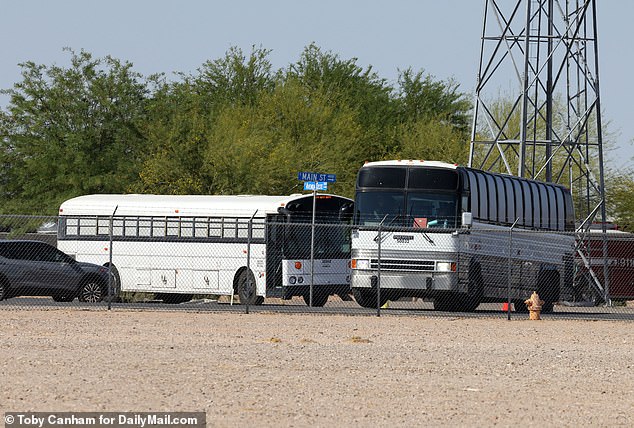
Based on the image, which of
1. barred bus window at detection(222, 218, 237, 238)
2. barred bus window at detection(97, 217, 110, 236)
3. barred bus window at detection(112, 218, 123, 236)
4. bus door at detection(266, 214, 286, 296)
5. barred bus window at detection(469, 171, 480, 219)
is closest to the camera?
barred bus window at detection(469, 171, 480, 219)

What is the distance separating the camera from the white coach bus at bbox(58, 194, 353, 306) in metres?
36.1

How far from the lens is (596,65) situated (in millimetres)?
42344

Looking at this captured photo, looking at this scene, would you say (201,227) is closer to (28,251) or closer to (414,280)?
(28,251)

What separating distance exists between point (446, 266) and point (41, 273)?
9.68 meters

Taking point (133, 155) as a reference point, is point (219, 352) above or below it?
below

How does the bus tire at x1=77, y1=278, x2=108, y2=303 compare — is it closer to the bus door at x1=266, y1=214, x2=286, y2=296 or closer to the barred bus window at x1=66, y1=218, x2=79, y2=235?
the barred bus window at x1=66, y1=218, x2=79, y2=235

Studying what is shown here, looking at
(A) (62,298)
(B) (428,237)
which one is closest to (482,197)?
(B) (428,237)

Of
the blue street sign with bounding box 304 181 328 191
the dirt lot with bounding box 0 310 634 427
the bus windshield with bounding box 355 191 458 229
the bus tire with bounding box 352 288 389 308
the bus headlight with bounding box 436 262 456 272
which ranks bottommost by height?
the dirt lot with bounding box 0 310 634 427

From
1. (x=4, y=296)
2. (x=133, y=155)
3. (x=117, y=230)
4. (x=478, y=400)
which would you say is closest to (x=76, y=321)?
(x=4, y=296)

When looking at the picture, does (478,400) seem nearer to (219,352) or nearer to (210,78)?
(219,352)

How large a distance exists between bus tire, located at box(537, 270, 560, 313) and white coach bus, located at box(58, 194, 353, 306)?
482 centimetres

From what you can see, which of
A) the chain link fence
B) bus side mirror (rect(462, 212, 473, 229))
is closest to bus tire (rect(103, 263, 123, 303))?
the chain link fence

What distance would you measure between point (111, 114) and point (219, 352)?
4273 centimetres

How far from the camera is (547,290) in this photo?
36.3 meters
